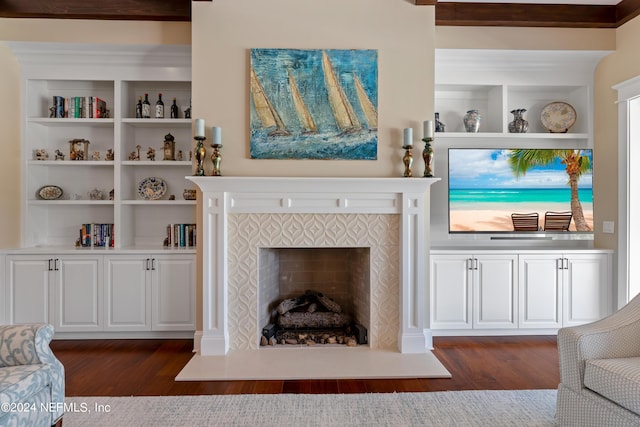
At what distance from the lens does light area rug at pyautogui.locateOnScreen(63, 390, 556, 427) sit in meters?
2.38

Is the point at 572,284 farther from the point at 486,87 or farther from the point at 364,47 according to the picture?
the point at 364,47

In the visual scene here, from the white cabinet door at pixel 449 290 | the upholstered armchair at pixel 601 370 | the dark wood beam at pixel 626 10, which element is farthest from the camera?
the white cabinet door at pixel 449 290

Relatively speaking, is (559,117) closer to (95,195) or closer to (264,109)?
(264,109)

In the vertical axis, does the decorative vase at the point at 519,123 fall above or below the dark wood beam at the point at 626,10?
below

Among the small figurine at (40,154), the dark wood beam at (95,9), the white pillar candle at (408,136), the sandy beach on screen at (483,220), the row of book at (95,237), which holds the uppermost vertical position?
the dark wood beam at (95,9)

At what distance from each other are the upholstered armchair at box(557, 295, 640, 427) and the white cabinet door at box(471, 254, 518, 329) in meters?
1.57

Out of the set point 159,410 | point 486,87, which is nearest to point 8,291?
point 159,410

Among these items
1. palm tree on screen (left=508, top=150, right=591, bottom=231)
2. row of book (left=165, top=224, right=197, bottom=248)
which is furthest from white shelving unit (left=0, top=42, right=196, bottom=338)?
palm tree on screen (left=508, top=150, right=591, bottom=231)

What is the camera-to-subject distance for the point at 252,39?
3.54 meters

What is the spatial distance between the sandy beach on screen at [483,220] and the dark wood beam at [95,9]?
317 centimetres

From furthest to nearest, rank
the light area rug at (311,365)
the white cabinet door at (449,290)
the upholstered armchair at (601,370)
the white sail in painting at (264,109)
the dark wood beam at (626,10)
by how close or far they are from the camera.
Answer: the white cabinet door at (449,290) < the dark wood beam at (626,10) < the white sail in painting at (264,109) < the light area rug at (311,365) < the upholstered armchair at (601,370)

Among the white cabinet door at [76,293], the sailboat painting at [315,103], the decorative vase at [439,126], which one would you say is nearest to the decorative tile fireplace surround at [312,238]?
the sailboat painting at [315,103]

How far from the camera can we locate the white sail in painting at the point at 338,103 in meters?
3.53

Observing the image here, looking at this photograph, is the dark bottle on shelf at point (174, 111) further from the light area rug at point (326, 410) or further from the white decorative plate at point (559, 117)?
the white decorative plate at point (559, 117)
